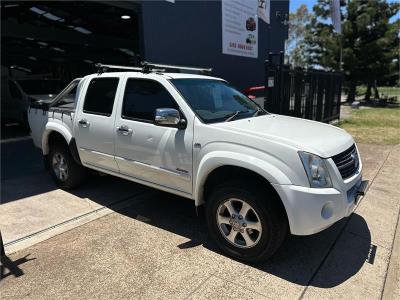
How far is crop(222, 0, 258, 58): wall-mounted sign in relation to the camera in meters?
12.6

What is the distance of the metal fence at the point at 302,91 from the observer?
10281mm

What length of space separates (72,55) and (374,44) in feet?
69.7

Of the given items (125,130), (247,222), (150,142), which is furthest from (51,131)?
(247,222)

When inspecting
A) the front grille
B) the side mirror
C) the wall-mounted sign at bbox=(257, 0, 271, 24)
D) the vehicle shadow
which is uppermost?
the wall-mounted sign at bbox=(257, 0, 271, 24)

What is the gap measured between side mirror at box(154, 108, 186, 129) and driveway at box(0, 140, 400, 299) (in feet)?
4.34

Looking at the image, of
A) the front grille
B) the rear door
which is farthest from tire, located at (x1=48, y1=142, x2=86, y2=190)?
the front grille

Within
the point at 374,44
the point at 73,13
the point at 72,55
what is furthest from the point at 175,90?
the point at 374,44

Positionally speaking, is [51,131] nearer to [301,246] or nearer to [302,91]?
[301,246]

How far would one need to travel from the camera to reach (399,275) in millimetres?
3752

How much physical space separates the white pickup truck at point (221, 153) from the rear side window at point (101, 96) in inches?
0.6

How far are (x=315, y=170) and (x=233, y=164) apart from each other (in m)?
0.77

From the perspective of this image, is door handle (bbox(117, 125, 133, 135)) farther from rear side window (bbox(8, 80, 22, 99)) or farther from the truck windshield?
rear side window (bbox(8, 80, 22, 99))

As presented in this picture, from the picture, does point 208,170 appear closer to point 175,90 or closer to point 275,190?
point 275,190

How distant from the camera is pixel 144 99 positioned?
477 centimetres
